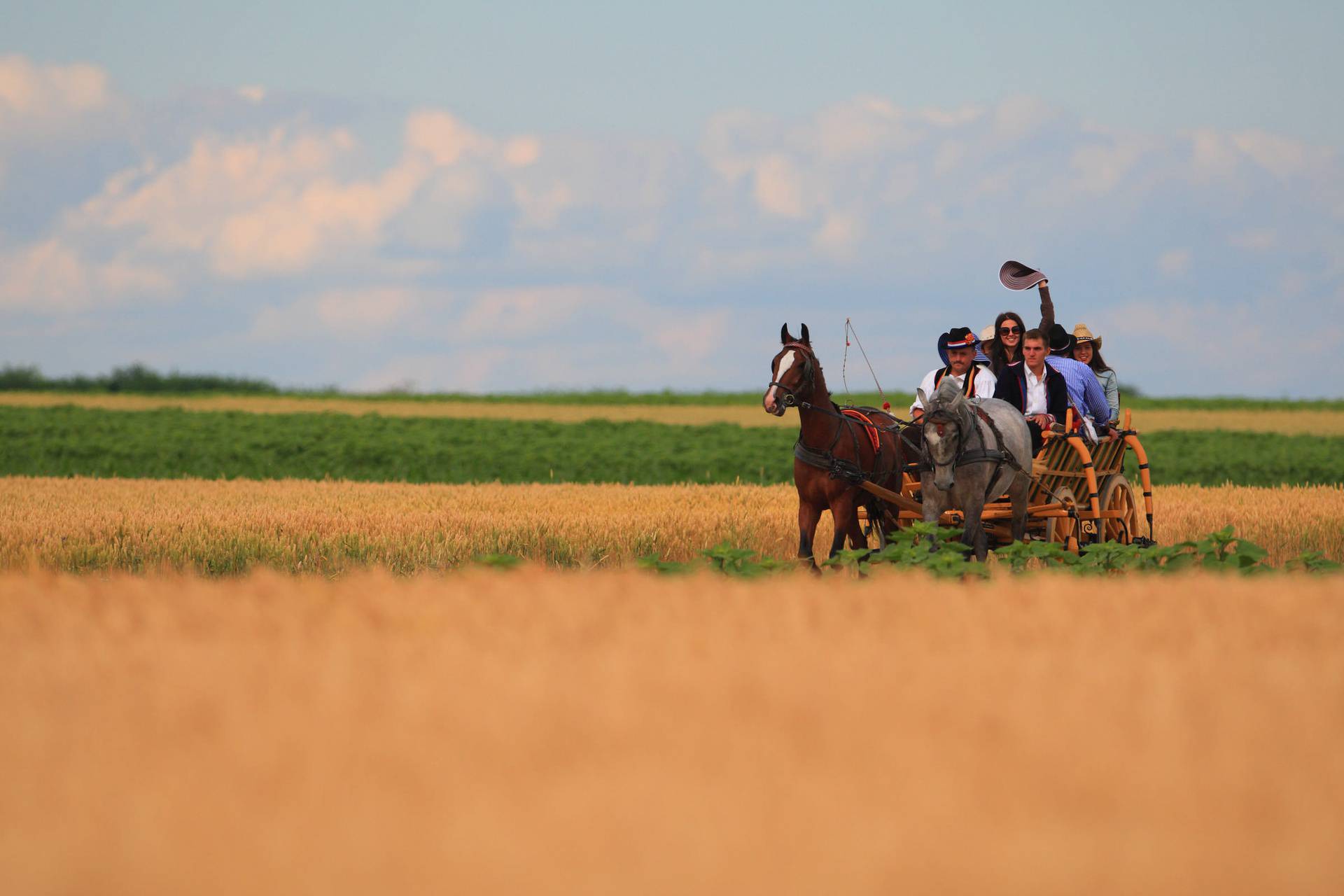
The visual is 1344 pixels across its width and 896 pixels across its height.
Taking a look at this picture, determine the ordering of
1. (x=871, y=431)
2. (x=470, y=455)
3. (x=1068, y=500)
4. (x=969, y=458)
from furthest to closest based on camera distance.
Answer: (x=470, y=455) < (x=1068, y=500) < (x=871, y=431) < (x=969, y=458)

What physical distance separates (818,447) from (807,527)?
2.38ft

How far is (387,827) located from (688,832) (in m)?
0.81

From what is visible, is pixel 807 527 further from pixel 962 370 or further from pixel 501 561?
pixel 501 561

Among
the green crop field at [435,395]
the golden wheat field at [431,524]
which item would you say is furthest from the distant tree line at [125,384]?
the golden wheat field at [431,524]

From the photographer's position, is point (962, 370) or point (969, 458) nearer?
point (969, 458)

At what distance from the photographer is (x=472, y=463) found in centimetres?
2900

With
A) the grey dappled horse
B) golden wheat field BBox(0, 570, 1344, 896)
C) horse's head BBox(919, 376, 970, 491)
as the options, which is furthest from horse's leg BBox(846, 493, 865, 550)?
golden wheat field BBox(0, 570, 1344, 896)

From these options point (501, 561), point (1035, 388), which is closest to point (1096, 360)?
point (1035, 388)

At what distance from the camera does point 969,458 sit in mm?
11234

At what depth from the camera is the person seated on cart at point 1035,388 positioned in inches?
488

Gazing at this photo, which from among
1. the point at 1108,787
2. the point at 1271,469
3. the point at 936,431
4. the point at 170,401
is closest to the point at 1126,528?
the point at 936,431

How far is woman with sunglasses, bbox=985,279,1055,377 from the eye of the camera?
41.7ft

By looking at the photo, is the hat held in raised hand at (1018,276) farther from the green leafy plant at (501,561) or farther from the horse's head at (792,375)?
the green leafy plant at (501,561)

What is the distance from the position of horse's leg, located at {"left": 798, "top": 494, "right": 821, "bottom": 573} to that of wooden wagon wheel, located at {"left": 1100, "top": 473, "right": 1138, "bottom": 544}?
10.2 ft
